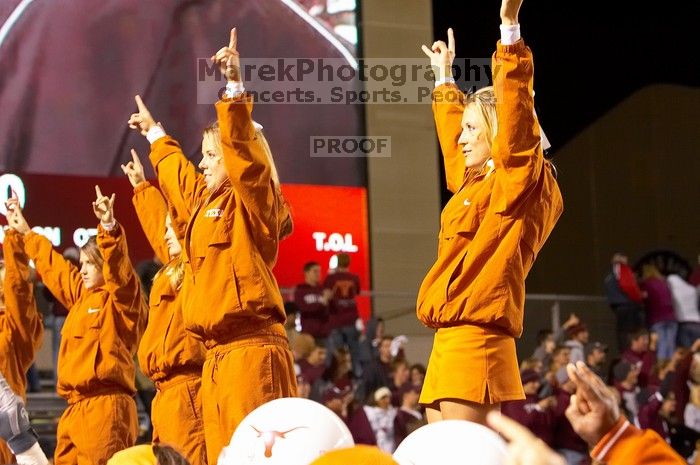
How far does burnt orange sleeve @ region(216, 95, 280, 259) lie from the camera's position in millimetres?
4426

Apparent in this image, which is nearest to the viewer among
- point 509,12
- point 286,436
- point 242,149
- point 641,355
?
point 286,436

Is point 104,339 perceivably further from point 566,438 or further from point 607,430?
point 607,430

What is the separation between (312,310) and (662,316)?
4.13m

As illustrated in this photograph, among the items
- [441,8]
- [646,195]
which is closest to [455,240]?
[441,8]

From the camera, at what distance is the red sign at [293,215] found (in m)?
10.5

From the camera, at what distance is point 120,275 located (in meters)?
6.27

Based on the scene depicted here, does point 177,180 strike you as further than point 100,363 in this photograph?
No

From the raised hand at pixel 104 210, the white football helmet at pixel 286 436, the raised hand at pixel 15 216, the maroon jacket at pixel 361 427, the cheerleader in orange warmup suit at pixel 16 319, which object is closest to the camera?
the white football helmet at pixel 286 436

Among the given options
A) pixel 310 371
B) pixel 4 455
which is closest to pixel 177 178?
pixel 4 455

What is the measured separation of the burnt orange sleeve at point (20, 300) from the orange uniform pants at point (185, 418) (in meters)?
1.98

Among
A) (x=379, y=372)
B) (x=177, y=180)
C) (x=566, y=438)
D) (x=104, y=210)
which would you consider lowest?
(x=566, y=438)

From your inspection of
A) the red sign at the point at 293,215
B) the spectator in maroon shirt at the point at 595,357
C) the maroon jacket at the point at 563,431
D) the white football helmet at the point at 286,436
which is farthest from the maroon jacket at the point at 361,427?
the white football helmet at the point at 286,436

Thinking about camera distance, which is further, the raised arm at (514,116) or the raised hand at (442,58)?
the raised hand at (442,58)

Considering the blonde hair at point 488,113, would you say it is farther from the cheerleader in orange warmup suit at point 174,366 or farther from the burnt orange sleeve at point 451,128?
the cheerleader in orange warmup suit at point 174,366
